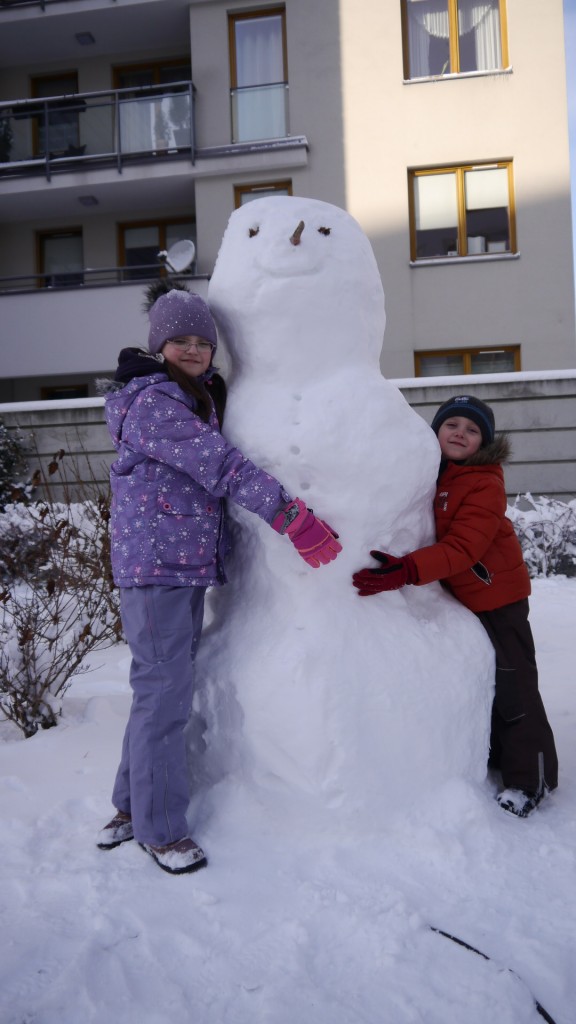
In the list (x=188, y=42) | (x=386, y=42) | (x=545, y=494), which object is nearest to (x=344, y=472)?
(x=545, y=494)

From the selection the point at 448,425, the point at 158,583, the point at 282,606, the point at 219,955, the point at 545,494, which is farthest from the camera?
the point at 545,494

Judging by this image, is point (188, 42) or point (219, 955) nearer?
point (219, 955)

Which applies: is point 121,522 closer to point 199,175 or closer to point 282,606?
point 282,606

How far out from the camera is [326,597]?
2.18m

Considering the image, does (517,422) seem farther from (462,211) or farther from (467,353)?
(462,211)

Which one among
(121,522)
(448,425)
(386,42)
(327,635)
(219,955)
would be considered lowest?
(219,955)

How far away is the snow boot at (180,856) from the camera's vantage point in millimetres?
1973

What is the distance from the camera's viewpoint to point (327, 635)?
213 cm

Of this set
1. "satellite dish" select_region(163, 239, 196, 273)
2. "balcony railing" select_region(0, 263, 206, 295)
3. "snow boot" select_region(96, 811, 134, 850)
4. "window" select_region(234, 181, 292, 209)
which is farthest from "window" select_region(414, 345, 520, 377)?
"snow boot" select_region(96, 811, 134, 850)

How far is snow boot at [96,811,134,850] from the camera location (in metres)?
2.14

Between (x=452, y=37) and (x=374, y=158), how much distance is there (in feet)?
6.48

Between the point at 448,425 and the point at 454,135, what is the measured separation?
8545mm

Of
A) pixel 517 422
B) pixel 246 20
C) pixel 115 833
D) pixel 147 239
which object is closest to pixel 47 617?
pixel 115 833

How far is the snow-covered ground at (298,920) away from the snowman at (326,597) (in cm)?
13
